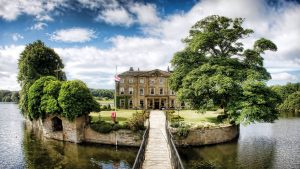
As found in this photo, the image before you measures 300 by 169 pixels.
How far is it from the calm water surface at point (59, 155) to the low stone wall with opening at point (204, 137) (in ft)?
18.6

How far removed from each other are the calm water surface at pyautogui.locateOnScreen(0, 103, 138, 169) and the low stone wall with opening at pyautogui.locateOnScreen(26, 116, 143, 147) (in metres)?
1.05

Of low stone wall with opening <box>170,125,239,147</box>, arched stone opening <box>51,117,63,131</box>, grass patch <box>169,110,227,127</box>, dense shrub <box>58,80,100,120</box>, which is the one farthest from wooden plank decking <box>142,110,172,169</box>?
arched stone opening <box>51,117,63,131</box>

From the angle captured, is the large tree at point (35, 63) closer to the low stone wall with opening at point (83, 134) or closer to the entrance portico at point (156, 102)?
the low stone wall with opening at point (83, 134)

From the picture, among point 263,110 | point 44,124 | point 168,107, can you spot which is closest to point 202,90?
point 263,110

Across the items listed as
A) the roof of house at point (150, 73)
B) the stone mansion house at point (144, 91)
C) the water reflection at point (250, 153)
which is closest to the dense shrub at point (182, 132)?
the water reflection at point (250, 153)

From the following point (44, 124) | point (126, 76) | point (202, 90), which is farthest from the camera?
point (126, 76)

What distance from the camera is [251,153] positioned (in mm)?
29375

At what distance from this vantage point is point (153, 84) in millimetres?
62531

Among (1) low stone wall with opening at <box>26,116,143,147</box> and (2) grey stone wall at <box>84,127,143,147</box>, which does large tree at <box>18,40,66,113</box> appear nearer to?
(1) low stone wall with opening at <box>26,116,143,147</box>

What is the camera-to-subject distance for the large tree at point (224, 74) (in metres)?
33.8

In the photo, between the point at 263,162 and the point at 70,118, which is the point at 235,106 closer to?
the point at 263,162

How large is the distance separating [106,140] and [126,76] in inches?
1148

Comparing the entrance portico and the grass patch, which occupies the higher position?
the entrance portico

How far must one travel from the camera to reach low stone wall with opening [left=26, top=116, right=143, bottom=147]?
33.5 m
